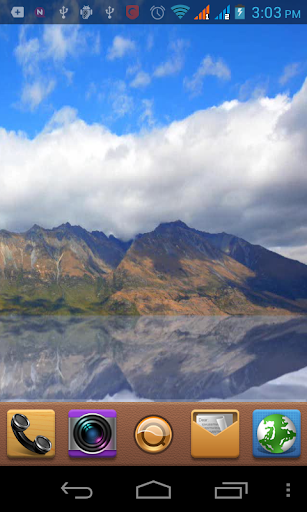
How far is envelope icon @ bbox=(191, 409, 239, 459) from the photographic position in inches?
82.4

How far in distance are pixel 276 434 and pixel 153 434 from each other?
0.81m

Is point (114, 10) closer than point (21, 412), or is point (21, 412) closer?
point (21, 412)

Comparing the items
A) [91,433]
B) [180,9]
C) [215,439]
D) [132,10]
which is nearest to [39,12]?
[132,10]

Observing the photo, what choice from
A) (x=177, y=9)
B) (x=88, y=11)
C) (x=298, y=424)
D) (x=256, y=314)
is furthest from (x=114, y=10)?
(x=256, y=314)

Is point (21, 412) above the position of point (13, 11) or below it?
below

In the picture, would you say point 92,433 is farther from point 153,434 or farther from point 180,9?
point 180,9

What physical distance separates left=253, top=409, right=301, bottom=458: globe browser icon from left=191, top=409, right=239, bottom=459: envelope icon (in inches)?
5.1

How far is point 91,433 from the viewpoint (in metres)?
2.12

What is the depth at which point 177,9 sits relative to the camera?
9.04 ft
